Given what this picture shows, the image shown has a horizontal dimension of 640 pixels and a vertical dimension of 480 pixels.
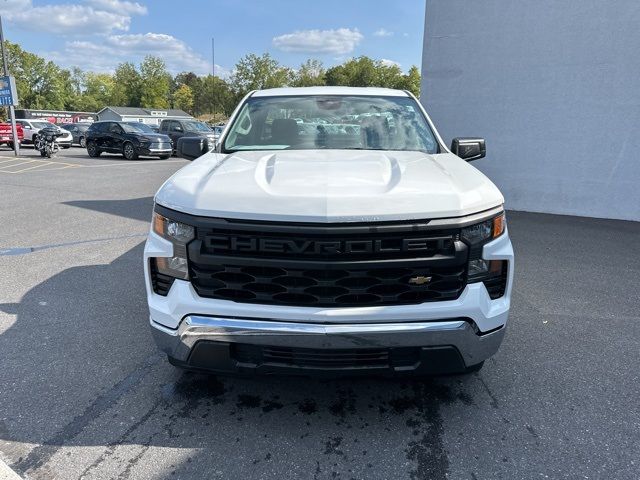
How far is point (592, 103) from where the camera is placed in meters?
8.66

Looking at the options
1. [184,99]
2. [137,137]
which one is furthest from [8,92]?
[184,99]

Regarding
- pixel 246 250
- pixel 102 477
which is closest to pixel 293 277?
pixel 246 250

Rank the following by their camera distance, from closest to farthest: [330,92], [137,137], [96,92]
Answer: [330,92], [137,137], [96,92]

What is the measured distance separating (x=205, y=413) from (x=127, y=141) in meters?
20.4

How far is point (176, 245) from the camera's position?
7.66 feet

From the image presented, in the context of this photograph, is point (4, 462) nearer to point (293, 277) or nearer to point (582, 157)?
point (293, 277)

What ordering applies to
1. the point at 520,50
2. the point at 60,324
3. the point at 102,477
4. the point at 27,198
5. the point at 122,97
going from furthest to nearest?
the point at 122,97
the point at 27,198
the point at 520,50
the point at 60,324
the point at 102,477

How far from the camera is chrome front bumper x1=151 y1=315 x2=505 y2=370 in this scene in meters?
2.19

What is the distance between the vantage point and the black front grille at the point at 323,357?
7.37 ft

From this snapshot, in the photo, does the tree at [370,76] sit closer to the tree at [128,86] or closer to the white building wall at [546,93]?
the tree at [128,86]

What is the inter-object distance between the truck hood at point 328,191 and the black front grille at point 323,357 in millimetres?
648

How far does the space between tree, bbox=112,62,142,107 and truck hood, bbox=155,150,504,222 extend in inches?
3753

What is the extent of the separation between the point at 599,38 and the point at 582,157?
2.16 metres

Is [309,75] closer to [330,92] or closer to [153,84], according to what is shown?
[153,84]
